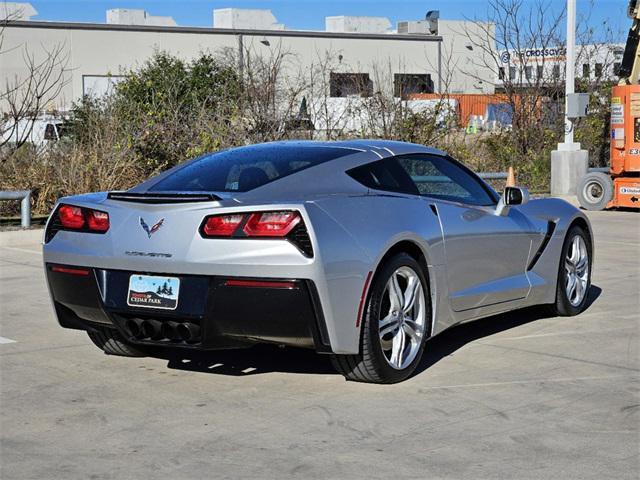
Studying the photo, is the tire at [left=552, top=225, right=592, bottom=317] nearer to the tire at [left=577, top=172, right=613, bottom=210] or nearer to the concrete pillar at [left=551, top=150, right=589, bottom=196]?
the tire at [left=577, top=172, right=613, bottom=210]

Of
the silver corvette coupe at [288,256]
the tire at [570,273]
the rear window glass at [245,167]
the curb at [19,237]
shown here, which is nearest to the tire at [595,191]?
the curb at [19,237]

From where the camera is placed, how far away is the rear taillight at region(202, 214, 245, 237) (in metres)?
6.00

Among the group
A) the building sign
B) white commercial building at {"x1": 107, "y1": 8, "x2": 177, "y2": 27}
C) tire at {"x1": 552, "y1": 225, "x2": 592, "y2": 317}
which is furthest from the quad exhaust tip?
white commercial building at {"x1": 107, "y1": 8, "x2": 177, "y2": 27}

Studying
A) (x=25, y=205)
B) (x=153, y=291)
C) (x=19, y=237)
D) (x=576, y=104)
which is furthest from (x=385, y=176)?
(x=576, y=104)

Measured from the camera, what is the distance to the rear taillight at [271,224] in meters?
5.91

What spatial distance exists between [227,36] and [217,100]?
43.5 m

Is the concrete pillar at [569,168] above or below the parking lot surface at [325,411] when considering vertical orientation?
above

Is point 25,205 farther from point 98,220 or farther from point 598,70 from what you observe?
point 598,70

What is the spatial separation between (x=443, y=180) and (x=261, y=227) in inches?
81.1

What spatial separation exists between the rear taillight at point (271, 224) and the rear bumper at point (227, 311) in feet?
0.83

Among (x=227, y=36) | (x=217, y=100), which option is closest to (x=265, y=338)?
(x=217, y=100)

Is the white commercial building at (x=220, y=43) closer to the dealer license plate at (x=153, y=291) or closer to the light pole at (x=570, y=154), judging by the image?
the light pole at (x=570, y=154)

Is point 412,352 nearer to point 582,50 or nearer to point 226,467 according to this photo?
point 226,467

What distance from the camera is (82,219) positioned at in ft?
21.6
